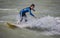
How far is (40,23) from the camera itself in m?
2.34

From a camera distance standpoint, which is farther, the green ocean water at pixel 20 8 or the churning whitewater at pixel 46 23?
the green ocean water at pixel 20 8

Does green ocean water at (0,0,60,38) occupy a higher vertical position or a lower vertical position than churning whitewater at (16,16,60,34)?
higher

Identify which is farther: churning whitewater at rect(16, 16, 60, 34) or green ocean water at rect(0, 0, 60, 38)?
green ocean water at rect(0, 0, 60, 38)

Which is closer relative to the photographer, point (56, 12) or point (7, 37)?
point (7, 37)

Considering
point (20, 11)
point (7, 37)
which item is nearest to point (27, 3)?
point (20, 11)

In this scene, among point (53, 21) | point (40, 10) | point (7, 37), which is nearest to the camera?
point (7, 37)

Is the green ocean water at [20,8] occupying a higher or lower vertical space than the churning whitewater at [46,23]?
higher

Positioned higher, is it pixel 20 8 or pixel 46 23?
pixel 20 8

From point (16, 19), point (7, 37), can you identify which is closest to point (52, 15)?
point (16, 19)

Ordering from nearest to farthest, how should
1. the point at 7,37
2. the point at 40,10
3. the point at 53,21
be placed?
the point at 7,37, the point at 53,21, the point at 40,10

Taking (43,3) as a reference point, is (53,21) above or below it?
below

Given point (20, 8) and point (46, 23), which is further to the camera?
point (20, 8)

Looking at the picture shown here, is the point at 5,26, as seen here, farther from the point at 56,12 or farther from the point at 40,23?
the point at 56,12

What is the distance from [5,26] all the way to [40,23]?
1.32 ft
